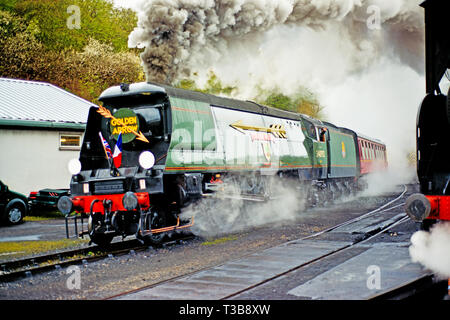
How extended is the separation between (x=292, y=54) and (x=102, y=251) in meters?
19.0

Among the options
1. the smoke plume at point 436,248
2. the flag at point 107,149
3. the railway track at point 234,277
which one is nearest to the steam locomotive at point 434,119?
the smoke plume at point 436,248

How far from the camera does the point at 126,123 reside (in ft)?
32.7

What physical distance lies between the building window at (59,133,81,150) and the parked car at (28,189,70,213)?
7.62 feet

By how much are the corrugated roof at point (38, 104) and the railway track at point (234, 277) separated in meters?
12.5

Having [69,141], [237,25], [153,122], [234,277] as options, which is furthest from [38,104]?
[234,277]

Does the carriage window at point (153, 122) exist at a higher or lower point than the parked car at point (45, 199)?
higher

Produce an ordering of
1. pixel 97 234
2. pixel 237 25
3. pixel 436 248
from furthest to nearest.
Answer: pixel 237 25, pixel 97 234, pixel 436 248

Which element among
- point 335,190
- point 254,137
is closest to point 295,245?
point 254,137

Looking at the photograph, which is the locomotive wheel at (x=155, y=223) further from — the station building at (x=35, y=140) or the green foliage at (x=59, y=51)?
the green foliage at (x=59, y=51)

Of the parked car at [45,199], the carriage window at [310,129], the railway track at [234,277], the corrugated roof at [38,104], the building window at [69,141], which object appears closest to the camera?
the railway track at [234,277]

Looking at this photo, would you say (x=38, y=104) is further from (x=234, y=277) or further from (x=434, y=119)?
(x=434, y=119)

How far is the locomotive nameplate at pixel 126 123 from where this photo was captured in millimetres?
9852

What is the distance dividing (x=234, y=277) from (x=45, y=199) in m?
12.2
